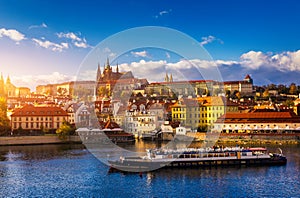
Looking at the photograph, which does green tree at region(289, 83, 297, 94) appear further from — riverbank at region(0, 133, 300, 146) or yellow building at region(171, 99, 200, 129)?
riverbank at region(0, 133, 300, 146)

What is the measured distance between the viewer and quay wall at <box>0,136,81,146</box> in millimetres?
43094

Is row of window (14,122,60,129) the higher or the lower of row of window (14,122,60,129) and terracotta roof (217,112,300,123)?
the lower

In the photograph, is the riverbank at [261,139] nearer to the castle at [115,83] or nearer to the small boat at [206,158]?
the small boat at [206,158]

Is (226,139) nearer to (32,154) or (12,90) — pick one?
(32,154)

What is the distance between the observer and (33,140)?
44.1m

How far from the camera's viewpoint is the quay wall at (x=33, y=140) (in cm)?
4309

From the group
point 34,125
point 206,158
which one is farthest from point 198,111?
point 206,158

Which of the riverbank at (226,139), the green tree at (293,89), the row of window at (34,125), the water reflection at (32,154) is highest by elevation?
the green tree at (293,89)

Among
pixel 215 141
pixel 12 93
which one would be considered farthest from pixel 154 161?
pixel 12 93

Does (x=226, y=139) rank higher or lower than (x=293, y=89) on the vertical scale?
lower

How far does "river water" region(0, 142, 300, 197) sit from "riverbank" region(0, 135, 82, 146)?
14.3 m

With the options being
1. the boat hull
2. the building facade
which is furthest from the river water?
the building facade

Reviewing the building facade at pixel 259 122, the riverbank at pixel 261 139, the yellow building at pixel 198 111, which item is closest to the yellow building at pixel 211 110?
the yellow building at pixel 198 111

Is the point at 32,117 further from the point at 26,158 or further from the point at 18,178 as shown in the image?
the point at 18,178
